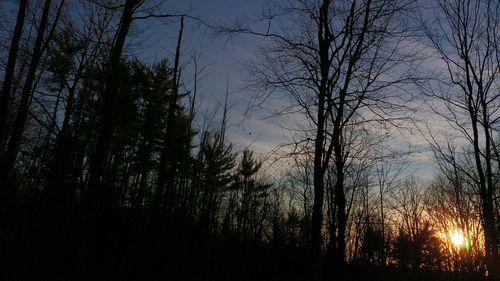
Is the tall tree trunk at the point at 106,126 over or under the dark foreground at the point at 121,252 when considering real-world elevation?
over

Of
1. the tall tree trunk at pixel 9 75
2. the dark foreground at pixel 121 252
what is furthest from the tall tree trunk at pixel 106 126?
the tall tree trunk at pixel 9 75

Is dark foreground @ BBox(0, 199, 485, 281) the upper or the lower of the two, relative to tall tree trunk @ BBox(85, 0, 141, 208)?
lower

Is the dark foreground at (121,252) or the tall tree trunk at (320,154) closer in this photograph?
the dark foreground at (121,252)

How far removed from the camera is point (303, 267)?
12.2m

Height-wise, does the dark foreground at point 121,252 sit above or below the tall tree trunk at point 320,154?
below

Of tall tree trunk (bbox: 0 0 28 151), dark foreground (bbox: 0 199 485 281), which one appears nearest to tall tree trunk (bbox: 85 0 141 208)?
dark foreground (bbox: 0 199 485 281)

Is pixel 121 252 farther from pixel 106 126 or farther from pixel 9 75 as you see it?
pixel 9 75

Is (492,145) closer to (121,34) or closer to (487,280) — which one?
(487,280)

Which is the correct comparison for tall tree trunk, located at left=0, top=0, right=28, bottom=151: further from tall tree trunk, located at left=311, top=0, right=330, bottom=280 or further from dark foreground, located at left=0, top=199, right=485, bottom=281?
tall tree trunk, located at left=311, top=0, right=330, bottom=280

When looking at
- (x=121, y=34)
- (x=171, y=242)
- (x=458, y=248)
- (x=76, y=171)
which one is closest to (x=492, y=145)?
(x=458, y=248)

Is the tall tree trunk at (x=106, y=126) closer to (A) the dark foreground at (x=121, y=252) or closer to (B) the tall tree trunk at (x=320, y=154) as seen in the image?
(A) the dark foreground at (x=121, y=252)

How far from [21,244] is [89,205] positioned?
64.8 inches

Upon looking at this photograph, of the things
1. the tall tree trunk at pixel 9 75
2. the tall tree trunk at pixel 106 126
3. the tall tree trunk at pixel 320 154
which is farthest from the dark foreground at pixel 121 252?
the tall tree trunk at pixel 320 154

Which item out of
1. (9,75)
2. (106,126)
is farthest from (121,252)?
(9,75)
